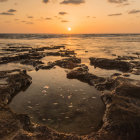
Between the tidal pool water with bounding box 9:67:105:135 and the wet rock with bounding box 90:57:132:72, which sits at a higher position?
the wet rock with bounding box 90:57:132:72

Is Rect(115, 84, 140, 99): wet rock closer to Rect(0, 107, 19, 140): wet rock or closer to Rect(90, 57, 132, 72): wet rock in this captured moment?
Rect(0, 107, 19, 140): wet rock

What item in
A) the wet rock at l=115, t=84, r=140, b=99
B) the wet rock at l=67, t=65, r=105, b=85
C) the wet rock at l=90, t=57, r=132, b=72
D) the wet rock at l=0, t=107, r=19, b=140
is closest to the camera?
the wet rock at l=0, t=107, r=19, b=140

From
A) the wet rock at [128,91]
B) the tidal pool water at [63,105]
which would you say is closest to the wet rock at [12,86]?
the tidal pool water at [63,105]

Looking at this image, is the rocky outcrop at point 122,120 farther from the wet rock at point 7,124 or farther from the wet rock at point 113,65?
the wet rock at point 113,65

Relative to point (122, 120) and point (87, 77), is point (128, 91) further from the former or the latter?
point (87, 77)

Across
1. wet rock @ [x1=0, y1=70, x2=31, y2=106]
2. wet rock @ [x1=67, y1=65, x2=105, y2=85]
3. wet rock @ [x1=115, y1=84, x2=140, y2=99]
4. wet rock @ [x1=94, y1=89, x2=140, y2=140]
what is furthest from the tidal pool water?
wet rock @ [x1=115, y1=84, x2=140, y2=99]

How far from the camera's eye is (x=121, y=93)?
309 inches

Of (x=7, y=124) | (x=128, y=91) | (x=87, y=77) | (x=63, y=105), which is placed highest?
(x=128, y=91)

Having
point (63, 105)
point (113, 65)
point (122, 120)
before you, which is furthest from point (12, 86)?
point (113, 65)

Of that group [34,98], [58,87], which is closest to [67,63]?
[58,87]

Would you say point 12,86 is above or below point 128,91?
below

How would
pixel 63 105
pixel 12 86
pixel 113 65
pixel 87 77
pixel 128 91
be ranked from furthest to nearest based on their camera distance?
pixel 113 65 < pixel 87 77 < pixel 12 86 < pixel 128 91 < pixel 63 105

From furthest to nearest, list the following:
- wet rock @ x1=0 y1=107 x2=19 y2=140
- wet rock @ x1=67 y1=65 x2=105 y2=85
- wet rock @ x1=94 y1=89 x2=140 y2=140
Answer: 1. wet rock @ x1=67 y1=65 x2=105 y2=85
2. wet rock @ x1=94 y1=89 x2=140 y2=140
3. wet rock @ x1=0 y1=107 x2=19 y2=140

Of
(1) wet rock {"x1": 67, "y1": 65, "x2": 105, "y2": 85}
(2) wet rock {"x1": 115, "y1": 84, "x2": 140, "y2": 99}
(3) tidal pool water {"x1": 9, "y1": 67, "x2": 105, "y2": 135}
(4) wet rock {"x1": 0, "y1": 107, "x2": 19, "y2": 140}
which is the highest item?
(2) wet rock {"x1": 115, "y1": 84, "x2": 140, "y2": 99}
